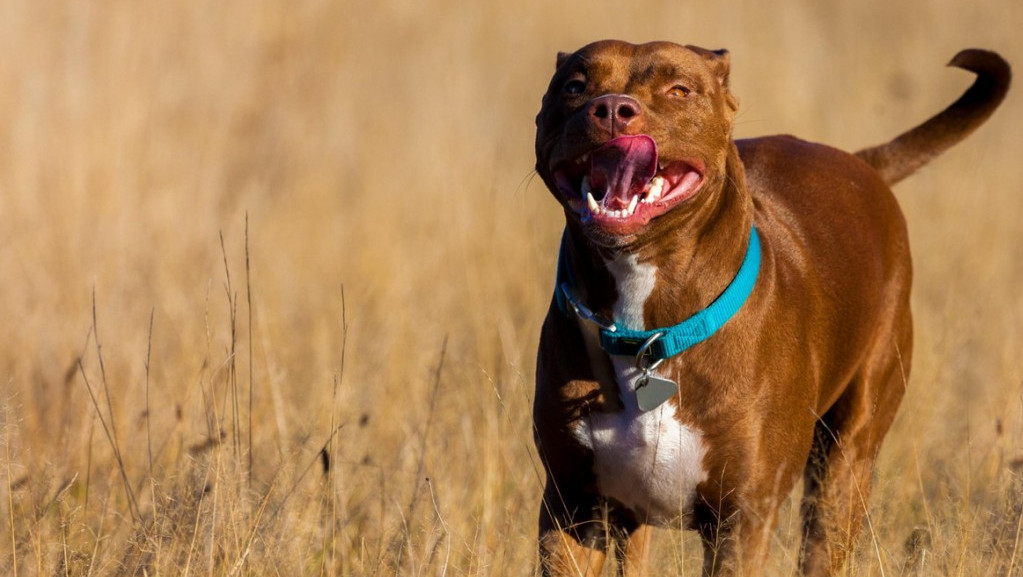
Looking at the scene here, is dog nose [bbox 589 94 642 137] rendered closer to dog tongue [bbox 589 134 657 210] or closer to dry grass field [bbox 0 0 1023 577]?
dog tongue [bbox 589 134 657 210]

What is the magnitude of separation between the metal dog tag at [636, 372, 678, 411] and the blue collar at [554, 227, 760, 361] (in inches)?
2.8

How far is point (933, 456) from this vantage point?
19.7ft

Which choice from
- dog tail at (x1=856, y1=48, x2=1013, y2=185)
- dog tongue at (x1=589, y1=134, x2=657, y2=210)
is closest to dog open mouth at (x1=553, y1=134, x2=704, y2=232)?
dog tongue at (x1=589, y1=134, x2=657, y2=210)

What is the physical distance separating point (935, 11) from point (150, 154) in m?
8.16

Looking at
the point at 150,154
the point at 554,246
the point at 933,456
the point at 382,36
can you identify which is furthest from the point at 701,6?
the point at 933,456

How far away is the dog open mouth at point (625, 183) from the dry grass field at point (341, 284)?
548 millimetres

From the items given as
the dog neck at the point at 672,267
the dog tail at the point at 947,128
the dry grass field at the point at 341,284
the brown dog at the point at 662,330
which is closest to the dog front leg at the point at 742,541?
the brown dog at the point at 662,330

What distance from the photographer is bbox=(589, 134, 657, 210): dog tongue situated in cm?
360

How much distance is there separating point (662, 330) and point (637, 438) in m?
0.31

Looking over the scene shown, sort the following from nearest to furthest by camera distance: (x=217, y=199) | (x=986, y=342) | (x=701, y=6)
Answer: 1. (x=986, y=342)
2. (x=217, y=199)
3. (x=701, y=6)

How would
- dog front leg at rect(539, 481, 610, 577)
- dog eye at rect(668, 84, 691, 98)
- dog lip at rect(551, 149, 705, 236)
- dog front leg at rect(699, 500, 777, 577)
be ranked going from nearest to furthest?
dog lip at rect(551, 149, 705, 236) < dog eye at rect(668, 84, 691, 98) < dog front leg at rect(699, 500, 777, 577) < dog front leg at rect(539, 481, 610, 577)

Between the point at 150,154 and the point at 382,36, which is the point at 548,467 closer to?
the point at 150,154

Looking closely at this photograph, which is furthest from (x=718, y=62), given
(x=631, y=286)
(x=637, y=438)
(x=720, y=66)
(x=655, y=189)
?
(x=637, y=438)

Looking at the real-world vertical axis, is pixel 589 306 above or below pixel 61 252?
above
